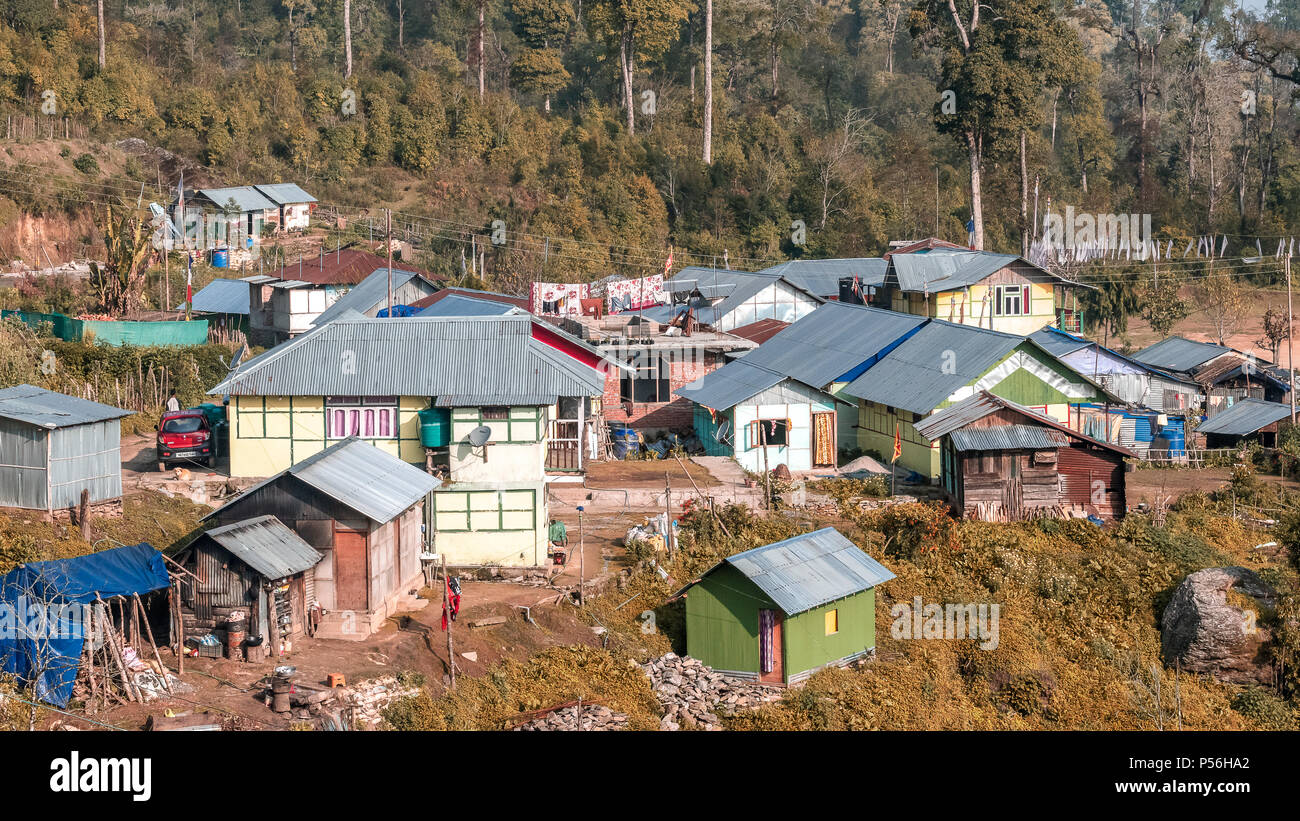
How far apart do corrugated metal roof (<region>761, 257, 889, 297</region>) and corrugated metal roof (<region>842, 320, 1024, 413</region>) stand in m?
14.7

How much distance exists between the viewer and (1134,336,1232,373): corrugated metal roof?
134ft

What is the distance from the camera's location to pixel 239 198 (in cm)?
5312

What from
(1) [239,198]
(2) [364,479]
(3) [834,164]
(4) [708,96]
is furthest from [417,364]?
(3) [834,164]

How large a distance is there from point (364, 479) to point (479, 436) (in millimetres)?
3593

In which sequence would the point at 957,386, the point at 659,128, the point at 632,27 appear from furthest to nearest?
the point at 659,128 < the point at 632,27 < the point at 957,386

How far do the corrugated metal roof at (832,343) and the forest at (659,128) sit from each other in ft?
57.0

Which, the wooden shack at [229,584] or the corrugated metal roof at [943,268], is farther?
the corrugated metal roof at [943,268]

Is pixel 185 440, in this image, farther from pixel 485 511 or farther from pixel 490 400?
pixel 485 511

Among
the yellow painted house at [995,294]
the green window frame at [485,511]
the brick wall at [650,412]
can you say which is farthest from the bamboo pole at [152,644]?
the yellow painted house at [995,294]

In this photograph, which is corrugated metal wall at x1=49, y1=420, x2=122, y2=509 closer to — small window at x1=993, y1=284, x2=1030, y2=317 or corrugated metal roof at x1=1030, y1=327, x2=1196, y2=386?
corrugated metal roof at x1=1030, y1=327, x2=1196, y2=386

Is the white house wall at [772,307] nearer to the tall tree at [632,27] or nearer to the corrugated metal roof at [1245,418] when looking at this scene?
the corrugated metal roof at [1245,418]

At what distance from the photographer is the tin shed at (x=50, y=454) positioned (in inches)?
910

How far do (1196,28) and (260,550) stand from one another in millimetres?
69513

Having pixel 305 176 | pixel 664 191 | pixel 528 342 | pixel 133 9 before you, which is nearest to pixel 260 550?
pixel 528 342
